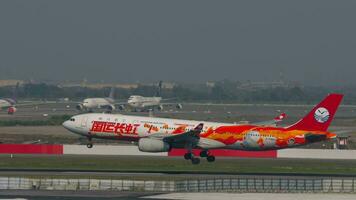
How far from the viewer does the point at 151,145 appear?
88.2 m

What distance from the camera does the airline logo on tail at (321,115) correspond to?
89.4 meters

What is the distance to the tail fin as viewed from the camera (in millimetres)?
89438

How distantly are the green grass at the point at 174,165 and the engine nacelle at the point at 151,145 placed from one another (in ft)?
4.19

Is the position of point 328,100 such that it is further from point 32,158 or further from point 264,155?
point 32,158

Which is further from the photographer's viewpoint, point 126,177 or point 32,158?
point 32,158

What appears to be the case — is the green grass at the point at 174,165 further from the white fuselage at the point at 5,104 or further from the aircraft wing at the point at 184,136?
the white fuselage at the point at 5,104

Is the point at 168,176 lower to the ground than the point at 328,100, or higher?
lower

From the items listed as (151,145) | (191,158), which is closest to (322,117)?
(191,158)

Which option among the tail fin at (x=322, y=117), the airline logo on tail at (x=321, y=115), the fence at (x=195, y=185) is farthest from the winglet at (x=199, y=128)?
the fence at (x=195, y=185)

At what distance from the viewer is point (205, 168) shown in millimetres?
83375

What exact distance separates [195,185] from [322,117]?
29.2 m

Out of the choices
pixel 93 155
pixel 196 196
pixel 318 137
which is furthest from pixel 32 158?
pixel 196 196

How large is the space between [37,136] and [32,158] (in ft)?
83.2

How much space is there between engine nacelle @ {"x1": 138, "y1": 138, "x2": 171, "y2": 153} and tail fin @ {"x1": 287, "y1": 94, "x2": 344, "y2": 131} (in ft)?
40.9
